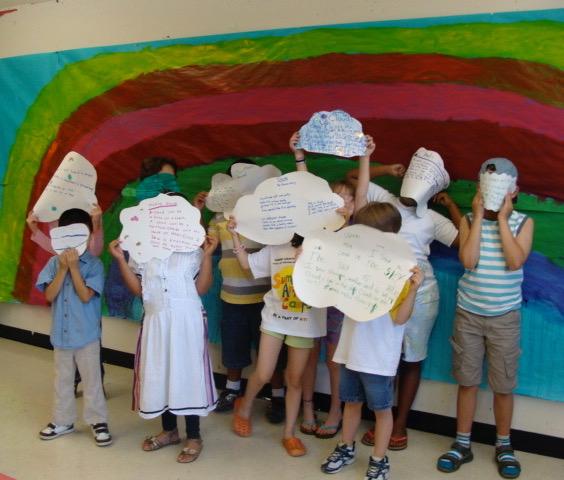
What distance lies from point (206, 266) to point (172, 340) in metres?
0.32

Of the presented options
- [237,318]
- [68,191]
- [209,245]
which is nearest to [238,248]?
[209,245]

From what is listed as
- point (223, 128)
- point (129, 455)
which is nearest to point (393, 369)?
point (129, 455)

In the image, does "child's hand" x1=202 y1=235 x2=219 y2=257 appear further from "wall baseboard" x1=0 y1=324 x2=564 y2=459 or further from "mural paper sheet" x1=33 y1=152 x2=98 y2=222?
"wall baseboard" x1=0 y1=324 x2=564 y2=459

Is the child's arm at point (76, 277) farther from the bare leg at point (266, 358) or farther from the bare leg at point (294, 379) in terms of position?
the bare leg at point (294, 379)

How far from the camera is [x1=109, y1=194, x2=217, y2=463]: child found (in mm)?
2299

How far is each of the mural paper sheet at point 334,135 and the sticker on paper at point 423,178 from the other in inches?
8.8

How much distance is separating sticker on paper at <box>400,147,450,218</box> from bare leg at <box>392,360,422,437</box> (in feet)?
2.15

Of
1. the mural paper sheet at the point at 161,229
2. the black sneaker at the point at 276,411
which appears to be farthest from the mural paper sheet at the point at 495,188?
the black sneaker at the point at 276,411

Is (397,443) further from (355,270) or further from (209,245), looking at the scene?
(209,245)

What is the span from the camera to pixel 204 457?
2422 millimetres

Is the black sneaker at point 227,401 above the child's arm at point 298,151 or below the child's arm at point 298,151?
below

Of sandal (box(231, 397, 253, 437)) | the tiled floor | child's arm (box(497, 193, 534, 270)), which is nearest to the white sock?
the tiled floor

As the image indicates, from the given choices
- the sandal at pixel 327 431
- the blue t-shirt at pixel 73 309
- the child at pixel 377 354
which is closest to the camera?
the child at pixel 377 354

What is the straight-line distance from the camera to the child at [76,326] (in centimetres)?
245
